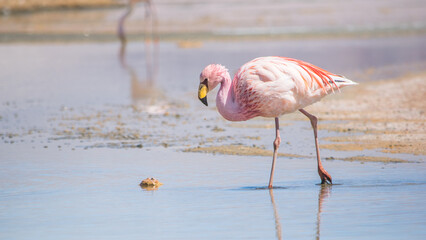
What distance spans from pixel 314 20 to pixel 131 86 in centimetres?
1539

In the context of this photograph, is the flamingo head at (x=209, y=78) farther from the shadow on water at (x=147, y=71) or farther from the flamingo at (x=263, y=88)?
the shadow on water at (x=147, y=71)

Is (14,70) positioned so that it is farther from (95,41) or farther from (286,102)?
(286,102)

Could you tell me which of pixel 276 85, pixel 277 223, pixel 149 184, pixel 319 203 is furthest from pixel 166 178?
pixel 277 223

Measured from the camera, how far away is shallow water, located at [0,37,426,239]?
17.9ft

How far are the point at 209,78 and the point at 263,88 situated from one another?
49 centimetres

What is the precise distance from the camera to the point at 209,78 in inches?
279

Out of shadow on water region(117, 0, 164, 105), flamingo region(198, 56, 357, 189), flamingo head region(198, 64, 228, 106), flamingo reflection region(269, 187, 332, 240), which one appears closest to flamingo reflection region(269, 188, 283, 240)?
flamingo reflection region(269, 187, 332, 240)

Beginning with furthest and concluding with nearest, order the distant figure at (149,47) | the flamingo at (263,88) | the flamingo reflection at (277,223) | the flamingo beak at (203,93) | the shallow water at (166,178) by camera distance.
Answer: the distant figure at (149,47) → the flamingo at (263,88) → the flamingo beak at (203,93) → the shallow water at (166,178) → the flamingo reflection at (277,223)

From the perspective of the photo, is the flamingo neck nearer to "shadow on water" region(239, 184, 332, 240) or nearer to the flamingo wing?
the flamingo wing

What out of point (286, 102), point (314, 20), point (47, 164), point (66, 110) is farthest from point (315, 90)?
point (314, 20)

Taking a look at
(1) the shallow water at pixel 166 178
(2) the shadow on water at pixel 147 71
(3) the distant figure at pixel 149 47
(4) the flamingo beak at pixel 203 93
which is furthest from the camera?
(3) the distant figure at pixel 149 47

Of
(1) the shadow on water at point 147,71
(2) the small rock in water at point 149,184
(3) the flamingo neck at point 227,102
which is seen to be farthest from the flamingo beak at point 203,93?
(1) the shadow on water at point 147,71

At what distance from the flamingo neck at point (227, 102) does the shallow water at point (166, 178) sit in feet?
1.78

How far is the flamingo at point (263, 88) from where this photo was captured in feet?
23.4
